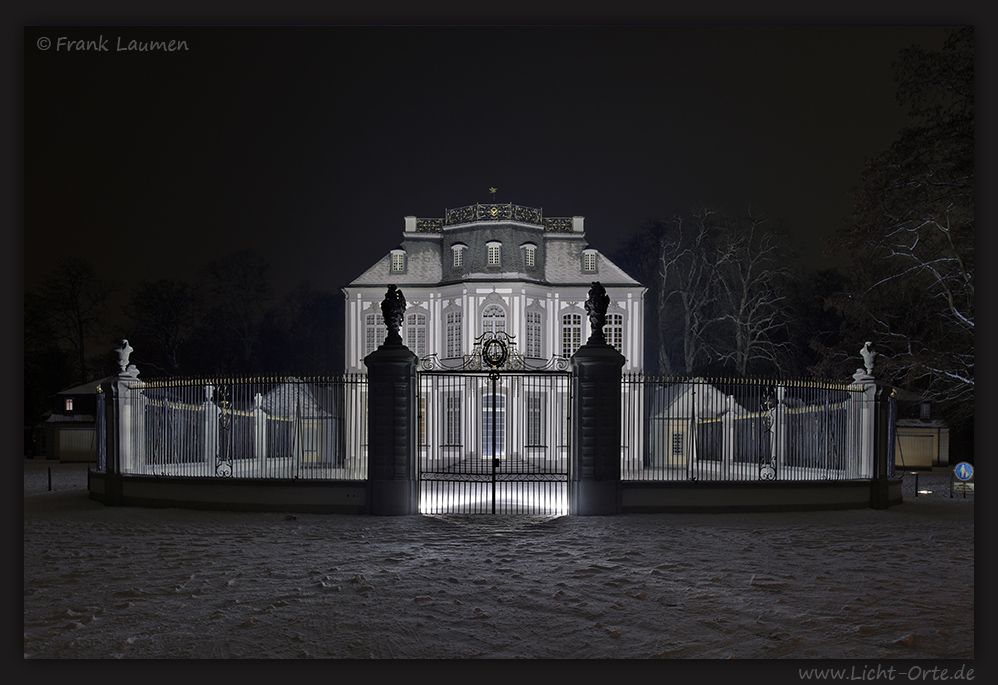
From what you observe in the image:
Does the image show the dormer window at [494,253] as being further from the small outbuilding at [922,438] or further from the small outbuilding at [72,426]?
the small outbuilding at [72,426]


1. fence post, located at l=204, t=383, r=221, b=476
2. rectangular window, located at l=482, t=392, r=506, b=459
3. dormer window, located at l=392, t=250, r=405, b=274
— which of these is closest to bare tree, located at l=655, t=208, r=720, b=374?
rectangular window, located at l=482, t=392, r=506, b=459

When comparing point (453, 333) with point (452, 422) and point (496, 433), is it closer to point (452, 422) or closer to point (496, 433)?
point (452, 422)

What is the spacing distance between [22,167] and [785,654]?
27.8 feet

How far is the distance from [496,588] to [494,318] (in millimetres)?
19994

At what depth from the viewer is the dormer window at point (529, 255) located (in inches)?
1110

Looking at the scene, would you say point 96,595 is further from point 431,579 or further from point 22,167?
point 22,167

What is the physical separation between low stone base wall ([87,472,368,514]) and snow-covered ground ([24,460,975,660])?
1.97ft

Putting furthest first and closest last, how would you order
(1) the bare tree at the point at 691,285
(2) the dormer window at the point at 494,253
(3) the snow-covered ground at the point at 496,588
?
(1) the bare tree at the point at 691,285 → (2) the dormer window at the point at 494,253 → (3) the snow-covered ground at the point at 496,588

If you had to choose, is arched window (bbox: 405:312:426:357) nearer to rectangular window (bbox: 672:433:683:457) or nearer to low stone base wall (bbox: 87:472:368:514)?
rectangular window (bbox: 672:433:683:457)

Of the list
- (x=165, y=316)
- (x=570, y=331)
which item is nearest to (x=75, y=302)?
(x=165, y=316)

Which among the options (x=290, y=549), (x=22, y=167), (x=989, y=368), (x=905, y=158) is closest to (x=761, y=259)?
(x=905, y=158)

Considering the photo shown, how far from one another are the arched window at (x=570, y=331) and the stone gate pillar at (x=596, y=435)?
16.0 meters

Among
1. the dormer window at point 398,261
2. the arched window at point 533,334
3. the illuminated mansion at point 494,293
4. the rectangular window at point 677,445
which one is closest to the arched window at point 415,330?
the illuminated mansion at point 494,293

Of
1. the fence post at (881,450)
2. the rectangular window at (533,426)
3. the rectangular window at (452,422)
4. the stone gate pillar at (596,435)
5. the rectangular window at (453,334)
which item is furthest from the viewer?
the rectangular window at (453,334)
